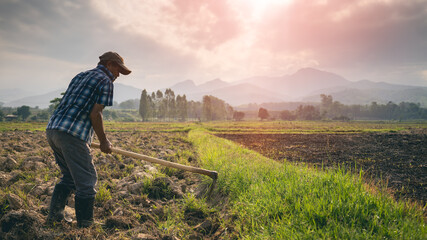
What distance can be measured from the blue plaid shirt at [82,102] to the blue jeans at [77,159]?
0.40 feet

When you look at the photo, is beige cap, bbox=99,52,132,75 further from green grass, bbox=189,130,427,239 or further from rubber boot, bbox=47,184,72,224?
green grass, bbox=189,130,427,239

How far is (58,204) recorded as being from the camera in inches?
132

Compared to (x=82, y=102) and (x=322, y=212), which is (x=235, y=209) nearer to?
(x=322, y=212)

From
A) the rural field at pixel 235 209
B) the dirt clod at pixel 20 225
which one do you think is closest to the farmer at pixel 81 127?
the dirt clod at pixel 20 225

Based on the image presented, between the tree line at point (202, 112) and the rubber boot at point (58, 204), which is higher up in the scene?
the tree line at point (202, 112)

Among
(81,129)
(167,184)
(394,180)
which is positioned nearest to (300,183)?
(167,184)

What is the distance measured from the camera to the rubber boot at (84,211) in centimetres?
312

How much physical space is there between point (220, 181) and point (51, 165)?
5276 millimetres

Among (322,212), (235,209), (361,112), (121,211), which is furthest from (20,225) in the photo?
(361,112)

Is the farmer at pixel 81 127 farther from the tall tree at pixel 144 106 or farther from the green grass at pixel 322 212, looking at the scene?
the tall tree at pixel 144 106

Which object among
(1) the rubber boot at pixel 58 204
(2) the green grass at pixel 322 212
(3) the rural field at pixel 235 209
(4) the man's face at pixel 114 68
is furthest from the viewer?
(4) the man's face at pixel 114 68

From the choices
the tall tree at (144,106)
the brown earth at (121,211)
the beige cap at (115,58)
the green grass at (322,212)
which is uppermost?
the tall tree at (144,106)

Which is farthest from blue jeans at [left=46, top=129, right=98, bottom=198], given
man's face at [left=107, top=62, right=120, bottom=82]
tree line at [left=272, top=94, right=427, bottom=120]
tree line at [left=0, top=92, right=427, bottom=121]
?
tree line at [left=272, top=94, right=427, bottom=120]

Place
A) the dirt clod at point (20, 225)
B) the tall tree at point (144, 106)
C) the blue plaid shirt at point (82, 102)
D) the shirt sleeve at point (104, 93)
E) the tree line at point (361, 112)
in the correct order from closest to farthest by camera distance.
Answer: the dirt clod at point (20, 225)
the blue plaid shirt at point (82, 102)
the shirt sleeve at point (104, 93)
the tall tree at point (144, 106)
the tree line at point (361, 112)
